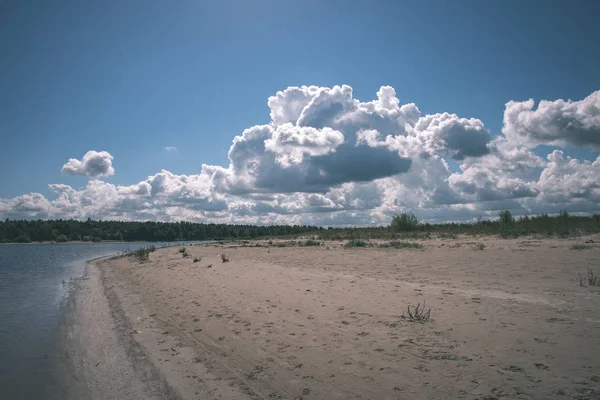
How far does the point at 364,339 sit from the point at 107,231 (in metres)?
162

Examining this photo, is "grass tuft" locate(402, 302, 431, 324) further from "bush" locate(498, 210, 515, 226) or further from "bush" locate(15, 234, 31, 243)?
"bush" locate(15, 234, 31, 243)

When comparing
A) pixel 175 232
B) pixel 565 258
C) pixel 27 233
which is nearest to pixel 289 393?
pixel 565 258

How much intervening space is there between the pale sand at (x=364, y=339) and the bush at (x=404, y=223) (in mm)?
32236

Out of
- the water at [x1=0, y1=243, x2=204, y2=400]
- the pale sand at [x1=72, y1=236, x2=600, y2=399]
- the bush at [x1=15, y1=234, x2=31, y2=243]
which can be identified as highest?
the pale sand at [x1=72, y1=236, x2=600, y2=399]

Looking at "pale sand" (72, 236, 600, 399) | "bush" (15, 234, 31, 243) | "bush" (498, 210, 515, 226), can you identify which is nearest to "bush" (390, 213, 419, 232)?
"bush" (498, 210, 515, 226)

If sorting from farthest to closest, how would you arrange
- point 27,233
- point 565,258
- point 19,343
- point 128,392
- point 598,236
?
point 27,233 < point 598,236 < point 565,258 < point 19,343 < point 128,392

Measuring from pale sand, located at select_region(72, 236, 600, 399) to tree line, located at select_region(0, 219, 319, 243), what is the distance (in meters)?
110

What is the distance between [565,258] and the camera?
14461mm

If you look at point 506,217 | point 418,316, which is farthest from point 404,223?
point 418,316

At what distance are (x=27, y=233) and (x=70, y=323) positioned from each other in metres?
150

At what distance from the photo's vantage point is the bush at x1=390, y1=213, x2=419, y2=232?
1816 inches

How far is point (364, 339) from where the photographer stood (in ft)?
23.2

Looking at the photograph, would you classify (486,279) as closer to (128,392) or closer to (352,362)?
(352,362)

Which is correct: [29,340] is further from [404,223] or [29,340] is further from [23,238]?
[23,238]
